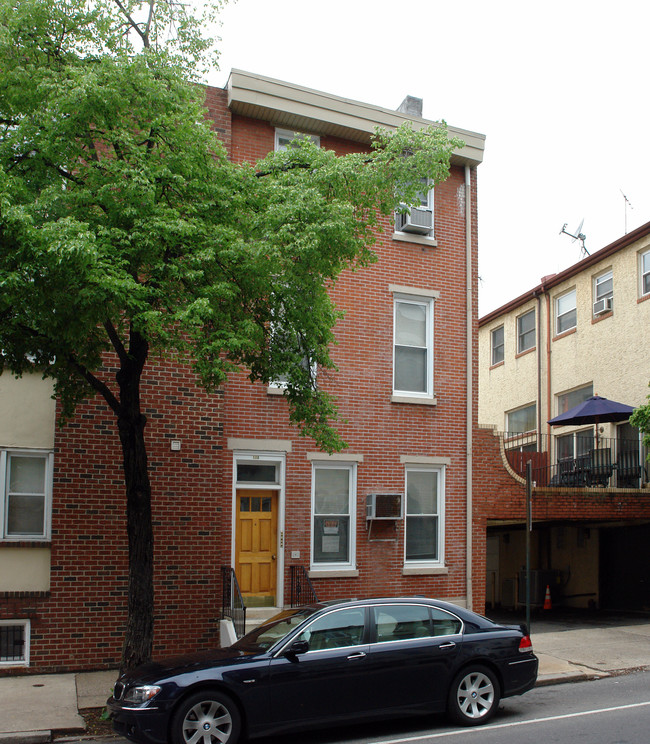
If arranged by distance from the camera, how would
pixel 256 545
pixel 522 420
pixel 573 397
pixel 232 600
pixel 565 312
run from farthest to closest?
pixel 522 420 < pixel 565 312 < pixel 573 397 < pixel 256 545 < pixel 232 600

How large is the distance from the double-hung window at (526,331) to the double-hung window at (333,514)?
12482mm

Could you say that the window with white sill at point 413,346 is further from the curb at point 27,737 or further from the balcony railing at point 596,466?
the curb at point 27,737

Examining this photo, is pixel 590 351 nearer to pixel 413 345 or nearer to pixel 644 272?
pixel 644 272

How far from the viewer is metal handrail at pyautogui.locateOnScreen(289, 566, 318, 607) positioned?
541 inches

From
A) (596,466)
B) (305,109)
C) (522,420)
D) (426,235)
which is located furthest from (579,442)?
(305,109)

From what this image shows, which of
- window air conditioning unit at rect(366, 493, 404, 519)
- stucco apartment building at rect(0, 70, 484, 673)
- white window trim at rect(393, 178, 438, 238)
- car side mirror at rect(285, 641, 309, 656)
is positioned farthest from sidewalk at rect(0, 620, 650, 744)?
white window trim at rect(393, 178, 438, 238)

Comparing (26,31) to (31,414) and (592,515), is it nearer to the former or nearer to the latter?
(31,414)

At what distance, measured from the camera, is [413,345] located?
15547 mm

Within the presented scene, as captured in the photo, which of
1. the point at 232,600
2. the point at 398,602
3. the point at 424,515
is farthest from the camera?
the point at 424,515

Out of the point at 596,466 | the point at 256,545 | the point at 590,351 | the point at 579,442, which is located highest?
the point at 590,351

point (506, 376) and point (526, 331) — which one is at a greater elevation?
point (526, 331)

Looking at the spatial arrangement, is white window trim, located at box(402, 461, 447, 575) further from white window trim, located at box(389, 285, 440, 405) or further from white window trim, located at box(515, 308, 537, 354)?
white window trim, located at box(515, 308, 537, 354)

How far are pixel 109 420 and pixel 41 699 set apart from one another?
13.9ft

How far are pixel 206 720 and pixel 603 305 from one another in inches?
679
